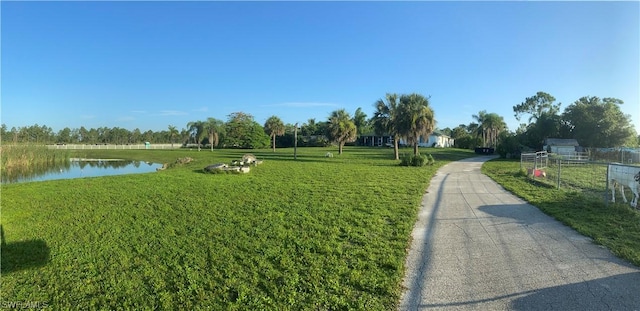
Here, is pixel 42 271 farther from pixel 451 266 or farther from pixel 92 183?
pixel 92 183

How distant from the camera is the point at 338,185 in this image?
1180cm

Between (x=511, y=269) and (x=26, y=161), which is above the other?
(x=26, y=161)

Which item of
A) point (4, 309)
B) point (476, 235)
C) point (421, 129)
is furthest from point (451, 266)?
point (421, 129)

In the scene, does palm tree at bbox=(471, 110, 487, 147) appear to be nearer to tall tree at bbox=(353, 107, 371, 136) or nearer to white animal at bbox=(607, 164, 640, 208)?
tall tree at bbox=(353, 107, 371, 136)

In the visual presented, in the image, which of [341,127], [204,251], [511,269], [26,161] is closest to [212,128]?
[341,127]

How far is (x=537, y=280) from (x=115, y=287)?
16.9ft

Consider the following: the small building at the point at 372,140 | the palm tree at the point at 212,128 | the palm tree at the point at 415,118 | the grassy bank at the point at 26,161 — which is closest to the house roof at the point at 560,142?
the palm tree at the point at 415,118

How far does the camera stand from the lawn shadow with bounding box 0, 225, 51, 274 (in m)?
4.19

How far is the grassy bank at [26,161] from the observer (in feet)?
59.1

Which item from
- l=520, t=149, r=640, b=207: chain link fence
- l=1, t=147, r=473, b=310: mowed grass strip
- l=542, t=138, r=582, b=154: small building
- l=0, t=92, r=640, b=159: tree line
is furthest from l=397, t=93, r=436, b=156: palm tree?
l=542, t=138, r=582, b=154: small building

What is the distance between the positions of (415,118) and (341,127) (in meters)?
10.6

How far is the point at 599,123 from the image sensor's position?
113ft

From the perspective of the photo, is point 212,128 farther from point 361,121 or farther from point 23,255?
point 23,255

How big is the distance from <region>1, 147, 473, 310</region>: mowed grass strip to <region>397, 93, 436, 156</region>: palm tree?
58.5 ft
